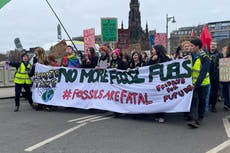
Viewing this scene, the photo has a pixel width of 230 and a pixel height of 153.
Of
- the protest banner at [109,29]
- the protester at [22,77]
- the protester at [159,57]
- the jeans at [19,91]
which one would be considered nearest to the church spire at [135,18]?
the protest banner at [109,29]

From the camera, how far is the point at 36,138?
692cm

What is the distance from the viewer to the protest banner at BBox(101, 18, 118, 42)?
1524cm

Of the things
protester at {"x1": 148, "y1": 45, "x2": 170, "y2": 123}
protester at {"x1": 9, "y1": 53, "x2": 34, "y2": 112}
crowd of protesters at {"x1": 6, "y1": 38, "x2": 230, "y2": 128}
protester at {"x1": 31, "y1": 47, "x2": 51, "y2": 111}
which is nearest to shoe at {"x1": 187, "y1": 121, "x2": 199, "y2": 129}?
crowd of protesters at {"x1": 6, "y1": 38, "x2": 230, "y2": 128}

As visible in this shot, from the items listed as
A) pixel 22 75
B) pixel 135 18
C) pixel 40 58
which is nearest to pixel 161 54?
pixel 40 58

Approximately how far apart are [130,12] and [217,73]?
7750 cm

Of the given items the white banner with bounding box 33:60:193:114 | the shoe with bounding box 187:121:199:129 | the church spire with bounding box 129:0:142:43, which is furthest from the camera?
the church spire with bounding box 129:0:142:43

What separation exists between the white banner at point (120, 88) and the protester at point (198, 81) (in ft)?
0.44

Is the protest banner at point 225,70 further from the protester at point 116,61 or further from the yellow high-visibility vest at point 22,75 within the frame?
the yellow high-visibility vest at point 22,75

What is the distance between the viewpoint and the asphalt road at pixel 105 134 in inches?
241

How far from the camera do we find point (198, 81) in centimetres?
764

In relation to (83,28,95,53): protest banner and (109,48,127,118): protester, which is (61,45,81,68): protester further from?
(83,28,95,53): protest banner

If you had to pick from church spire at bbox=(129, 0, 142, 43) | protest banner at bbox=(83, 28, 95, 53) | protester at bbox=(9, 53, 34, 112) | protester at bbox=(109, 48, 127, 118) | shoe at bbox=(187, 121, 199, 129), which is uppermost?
church spire at bbox=(129, 0, 142, 43)

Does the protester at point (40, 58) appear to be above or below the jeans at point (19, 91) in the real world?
above

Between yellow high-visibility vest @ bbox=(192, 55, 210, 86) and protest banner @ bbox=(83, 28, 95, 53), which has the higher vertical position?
protest banner @ bbox=(83, 28, 95, 53)
